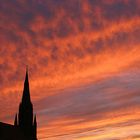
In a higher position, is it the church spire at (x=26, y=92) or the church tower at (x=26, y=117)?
the church spire at (x=26, y=92)

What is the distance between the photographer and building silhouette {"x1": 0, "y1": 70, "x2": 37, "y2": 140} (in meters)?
50.2

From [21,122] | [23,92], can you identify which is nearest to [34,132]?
[21,122]

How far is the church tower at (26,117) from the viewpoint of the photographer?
50006 mm

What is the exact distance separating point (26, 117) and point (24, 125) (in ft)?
7.48

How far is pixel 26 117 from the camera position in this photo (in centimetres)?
5047

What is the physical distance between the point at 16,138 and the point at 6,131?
2.36 meters

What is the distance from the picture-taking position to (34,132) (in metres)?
53.1

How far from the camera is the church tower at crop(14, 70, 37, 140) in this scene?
164 feet

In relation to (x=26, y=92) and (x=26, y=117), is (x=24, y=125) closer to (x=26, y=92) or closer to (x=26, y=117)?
(x=26, y=117)

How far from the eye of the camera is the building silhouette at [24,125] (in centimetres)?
5019

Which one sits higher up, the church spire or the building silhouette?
the church spire

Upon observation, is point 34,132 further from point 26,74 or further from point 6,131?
point 26,74

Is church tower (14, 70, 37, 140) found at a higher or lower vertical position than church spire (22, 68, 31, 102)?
lower

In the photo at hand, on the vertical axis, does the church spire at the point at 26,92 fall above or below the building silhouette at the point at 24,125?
above
